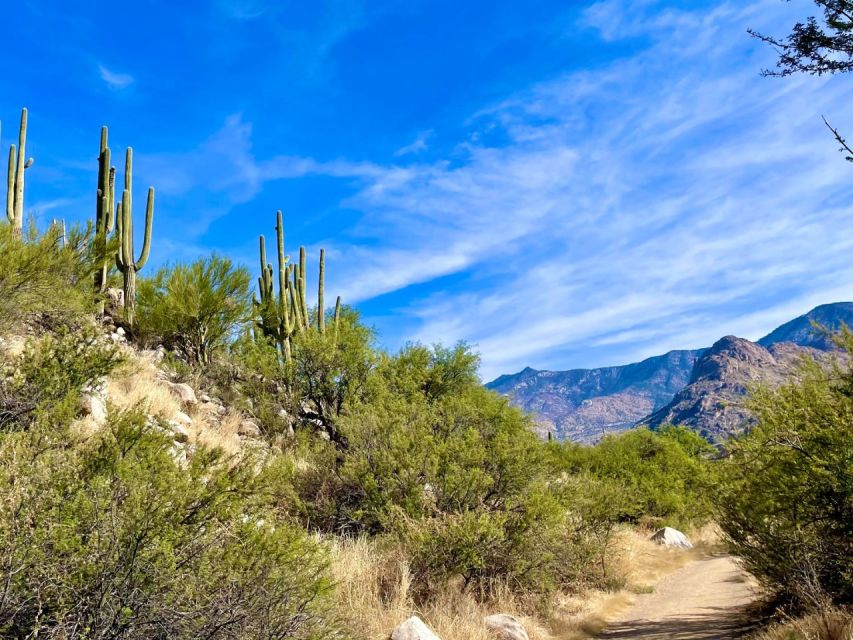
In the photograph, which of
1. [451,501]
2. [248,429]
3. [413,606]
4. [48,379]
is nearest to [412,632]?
[413,606]

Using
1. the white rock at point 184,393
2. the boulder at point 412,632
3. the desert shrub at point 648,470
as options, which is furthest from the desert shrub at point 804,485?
the desert shrub at point 648,470

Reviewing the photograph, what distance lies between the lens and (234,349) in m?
20.0

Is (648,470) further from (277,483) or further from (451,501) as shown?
(277,483)

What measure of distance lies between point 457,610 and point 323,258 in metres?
18.5

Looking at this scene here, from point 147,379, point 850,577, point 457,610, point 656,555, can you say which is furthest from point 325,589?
point 656,555

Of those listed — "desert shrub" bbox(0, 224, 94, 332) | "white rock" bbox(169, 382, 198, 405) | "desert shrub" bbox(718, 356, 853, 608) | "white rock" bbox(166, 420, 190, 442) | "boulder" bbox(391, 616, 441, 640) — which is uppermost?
"desert shrub" bbox(0, 224, 94, 332)

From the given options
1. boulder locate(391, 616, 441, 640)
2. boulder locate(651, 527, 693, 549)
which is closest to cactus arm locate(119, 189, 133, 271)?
boulder locate(391, 616, 441, 640)

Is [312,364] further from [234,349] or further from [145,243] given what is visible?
[145,243]

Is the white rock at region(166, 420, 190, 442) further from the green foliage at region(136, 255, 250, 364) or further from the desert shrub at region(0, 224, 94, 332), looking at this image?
the green foliage at region(136, 255, 250, 364)

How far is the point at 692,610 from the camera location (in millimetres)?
Answer: 11305

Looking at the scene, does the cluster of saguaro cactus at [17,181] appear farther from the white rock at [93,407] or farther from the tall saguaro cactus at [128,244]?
the white rock at [93,407]

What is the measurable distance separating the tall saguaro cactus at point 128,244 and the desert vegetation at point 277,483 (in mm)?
66

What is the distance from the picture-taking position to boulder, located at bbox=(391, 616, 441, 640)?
672 cm

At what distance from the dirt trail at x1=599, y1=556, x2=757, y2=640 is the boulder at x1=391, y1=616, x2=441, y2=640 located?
Answer: 4639 mm
